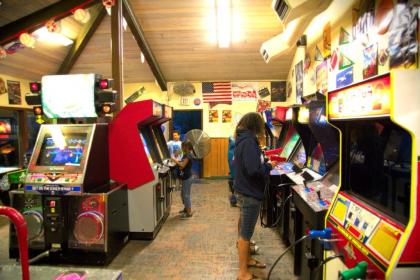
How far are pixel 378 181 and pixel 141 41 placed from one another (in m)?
5.42

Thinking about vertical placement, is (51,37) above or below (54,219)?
above

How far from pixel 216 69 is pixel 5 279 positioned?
6.50m

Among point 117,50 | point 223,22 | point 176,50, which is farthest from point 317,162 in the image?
point 176,50

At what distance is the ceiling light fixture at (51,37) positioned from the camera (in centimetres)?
491

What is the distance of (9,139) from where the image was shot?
20.9 ft

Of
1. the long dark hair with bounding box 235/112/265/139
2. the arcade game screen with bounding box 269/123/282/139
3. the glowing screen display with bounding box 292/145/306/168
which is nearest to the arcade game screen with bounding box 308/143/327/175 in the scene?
the glowing screen display with bounding box 292/145/306/168

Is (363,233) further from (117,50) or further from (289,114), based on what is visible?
(117,50)

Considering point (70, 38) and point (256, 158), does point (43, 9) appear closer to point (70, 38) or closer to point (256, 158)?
point (70, 38)

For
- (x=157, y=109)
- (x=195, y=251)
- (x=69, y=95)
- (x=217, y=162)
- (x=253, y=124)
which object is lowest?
(x=195, y=251)

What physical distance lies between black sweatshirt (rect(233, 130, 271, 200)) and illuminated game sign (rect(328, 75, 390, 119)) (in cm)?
90

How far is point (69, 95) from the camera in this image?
11.1ft

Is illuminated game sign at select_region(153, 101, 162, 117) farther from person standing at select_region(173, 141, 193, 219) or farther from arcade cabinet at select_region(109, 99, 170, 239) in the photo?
person standing at select_region(173, 141, 193, 219)

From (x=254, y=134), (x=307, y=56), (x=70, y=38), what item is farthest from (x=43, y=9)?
(x=307, y=56)

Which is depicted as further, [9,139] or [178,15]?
[9,139]
